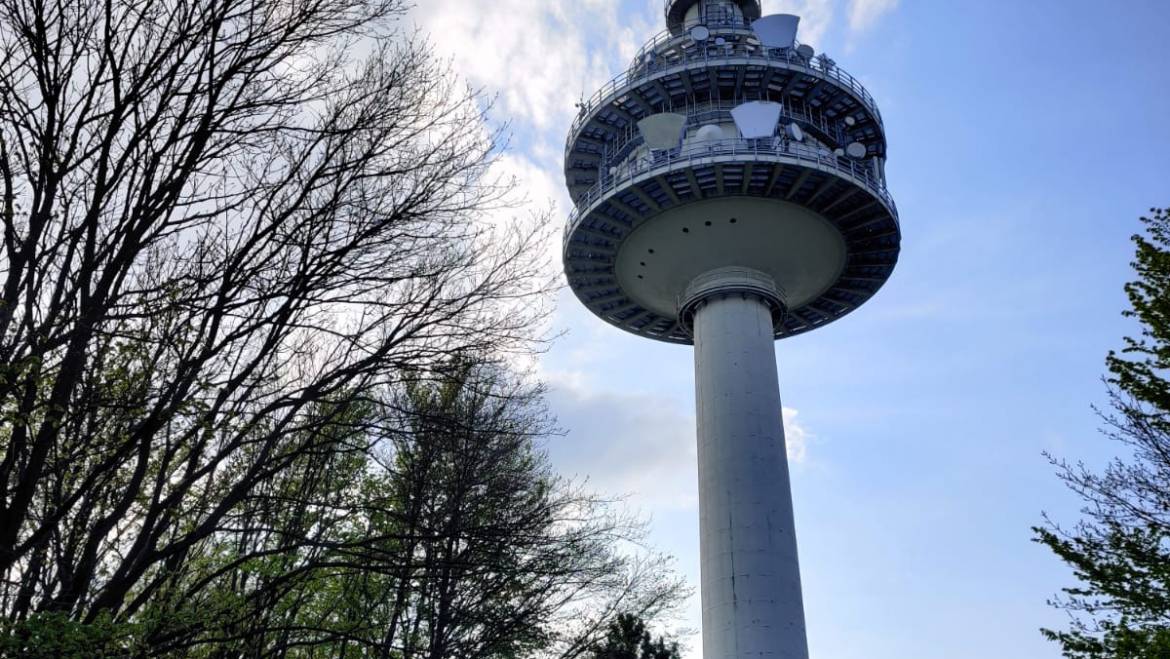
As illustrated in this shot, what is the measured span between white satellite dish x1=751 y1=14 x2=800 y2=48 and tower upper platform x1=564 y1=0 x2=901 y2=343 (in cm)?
5

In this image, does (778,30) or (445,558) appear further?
(778,30)

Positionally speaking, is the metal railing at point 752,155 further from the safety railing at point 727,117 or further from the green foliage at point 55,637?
the green foliage at point 55,637

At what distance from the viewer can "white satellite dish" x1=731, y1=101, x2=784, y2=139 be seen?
1075 inches

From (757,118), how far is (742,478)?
11078 millimetres

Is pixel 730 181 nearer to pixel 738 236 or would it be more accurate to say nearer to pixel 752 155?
pixel 752 155

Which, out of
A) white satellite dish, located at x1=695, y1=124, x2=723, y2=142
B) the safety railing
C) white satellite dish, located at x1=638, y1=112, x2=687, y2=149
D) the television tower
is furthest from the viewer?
the safety railing

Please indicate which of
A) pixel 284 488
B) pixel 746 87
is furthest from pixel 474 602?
pixel 746 87

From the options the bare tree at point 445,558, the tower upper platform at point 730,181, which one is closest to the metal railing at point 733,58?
the tower upper platform at point 730,181

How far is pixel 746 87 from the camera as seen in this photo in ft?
99.1

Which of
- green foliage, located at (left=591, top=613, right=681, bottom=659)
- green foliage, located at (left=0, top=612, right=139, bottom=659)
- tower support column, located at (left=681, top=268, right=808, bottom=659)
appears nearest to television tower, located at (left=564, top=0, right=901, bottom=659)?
tower support column, located at (left=681, top=268, right=808, bottom=659)

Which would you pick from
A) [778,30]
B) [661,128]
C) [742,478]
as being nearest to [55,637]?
[742,478]

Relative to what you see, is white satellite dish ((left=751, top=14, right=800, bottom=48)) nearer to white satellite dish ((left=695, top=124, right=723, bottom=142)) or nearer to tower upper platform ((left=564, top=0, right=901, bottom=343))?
tower upper platform ((left=564, top=0, right=901, bottom=343))

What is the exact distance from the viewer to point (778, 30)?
100 feet

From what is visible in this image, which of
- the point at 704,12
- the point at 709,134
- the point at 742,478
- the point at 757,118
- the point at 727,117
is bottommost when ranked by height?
the point at 742,478
